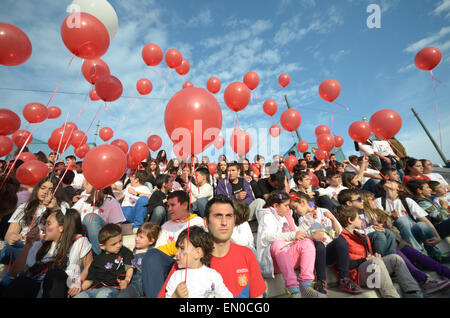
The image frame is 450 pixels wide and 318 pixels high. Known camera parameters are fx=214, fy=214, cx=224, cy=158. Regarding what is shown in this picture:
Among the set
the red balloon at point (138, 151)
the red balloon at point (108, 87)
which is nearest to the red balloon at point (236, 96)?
the red balloon at point (108, 87)

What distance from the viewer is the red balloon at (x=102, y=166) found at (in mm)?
2525

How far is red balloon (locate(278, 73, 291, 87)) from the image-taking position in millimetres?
6211

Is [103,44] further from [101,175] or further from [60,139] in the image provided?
[60,139]

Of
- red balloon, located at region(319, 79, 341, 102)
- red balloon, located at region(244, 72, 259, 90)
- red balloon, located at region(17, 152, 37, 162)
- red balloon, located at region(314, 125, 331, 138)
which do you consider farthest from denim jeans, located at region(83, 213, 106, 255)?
red balloon, located at region(314, 125, 331, 138)

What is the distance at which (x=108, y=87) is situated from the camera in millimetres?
3412

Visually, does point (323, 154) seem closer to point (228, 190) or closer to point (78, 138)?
point (228, 190)

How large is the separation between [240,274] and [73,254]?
182 centimetres

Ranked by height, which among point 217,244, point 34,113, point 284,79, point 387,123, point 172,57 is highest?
point 284,79

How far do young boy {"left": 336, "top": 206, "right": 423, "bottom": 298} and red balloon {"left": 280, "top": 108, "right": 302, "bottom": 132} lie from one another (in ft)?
8.68

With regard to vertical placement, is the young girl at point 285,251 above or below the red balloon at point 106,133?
below

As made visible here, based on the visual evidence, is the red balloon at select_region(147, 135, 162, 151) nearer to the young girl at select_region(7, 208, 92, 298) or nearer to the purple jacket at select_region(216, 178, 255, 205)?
the purple jacket at select_region(216, 178, 255, 205)

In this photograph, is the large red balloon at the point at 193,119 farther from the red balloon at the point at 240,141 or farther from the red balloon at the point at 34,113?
the red balloon at the point at 34,113

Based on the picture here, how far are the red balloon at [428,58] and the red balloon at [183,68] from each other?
5.42m

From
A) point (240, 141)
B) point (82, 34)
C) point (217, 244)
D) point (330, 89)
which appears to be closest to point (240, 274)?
point (217, 244)
